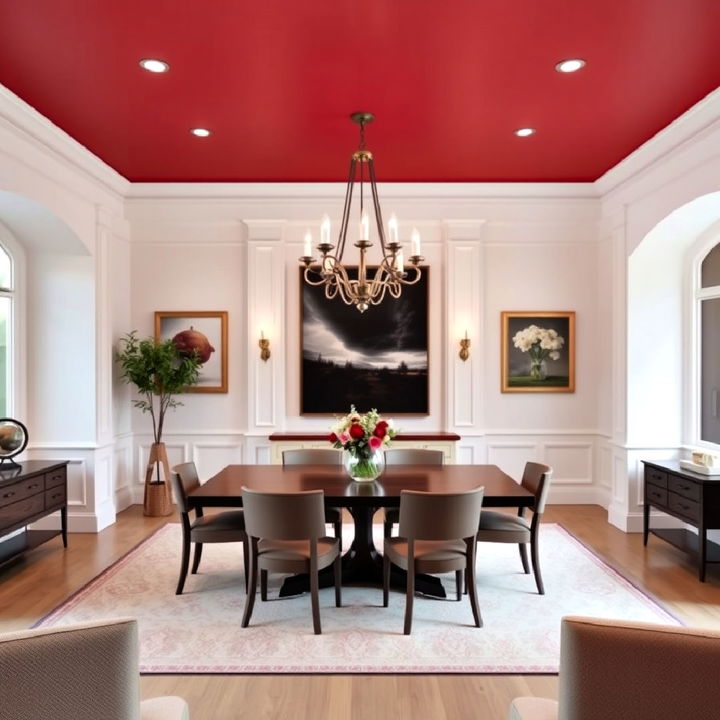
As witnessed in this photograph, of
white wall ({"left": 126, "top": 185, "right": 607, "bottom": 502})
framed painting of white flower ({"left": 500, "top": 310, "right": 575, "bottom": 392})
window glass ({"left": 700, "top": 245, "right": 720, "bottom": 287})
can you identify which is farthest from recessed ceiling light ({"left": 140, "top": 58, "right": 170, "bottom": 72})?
window glass ({"left": 700, "top": 245, "right": 720, "bottom": 287})

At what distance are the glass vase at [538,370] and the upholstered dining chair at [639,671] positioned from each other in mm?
5025

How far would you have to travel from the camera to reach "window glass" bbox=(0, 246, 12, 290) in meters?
5.47

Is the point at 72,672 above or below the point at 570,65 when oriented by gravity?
below

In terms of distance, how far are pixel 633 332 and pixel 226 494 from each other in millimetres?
4026

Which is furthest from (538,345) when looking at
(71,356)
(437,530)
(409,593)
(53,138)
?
(53,138)

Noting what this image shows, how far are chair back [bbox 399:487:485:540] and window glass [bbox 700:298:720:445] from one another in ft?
10.1

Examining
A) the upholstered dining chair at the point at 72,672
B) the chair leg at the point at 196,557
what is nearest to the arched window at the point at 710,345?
the chair leg at the point at 196,557

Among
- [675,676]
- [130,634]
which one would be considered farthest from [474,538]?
[130,634]

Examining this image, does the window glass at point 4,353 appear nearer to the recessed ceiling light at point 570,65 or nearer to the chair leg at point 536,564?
the chair leg at point 536,564

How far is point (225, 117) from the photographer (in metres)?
4.53

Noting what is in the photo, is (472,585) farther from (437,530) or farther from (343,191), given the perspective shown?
(343,191)

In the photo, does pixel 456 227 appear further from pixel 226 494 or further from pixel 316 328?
pixel 226 494

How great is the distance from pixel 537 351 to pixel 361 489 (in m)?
3.41

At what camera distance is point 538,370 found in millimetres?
6586
